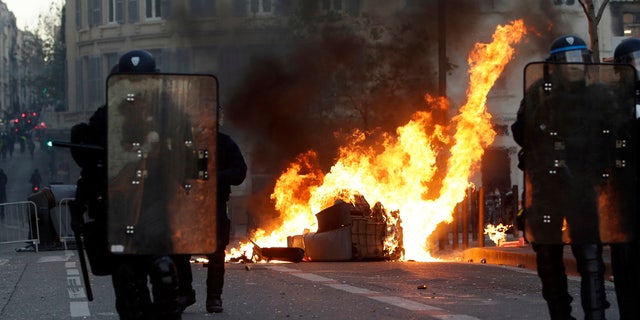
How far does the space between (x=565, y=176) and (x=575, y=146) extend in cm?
17

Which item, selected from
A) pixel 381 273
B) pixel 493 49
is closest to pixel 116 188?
pixel 381 273

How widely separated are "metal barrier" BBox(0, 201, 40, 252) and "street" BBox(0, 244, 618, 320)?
735 centimetres

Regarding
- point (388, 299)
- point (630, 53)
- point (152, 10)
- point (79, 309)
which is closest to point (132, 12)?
point (152, 10)

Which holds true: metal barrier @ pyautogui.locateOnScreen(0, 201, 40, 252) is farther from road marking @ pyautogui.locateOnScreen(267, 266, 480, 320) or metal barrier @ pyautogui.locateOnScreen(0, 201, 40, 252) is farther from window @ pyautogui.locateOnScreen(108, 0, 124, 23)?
window @ pyautogui.locateOnScreen(108, 0, 124, 23)

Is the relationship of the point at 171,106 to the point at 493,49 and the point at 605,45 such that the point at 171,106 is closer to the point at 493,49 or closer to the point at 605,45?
the point at 493,49

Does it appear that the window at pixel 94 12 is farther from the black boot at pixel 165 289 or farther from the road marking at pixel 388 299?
the black boot at pixel 165 289

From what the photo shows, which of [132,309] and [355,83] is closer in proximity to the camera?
[132,309]

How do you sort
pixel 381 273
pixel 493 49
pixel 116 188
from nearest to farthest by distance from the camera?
pixel 116 188 < pixel 381 273 < pixel 493 49

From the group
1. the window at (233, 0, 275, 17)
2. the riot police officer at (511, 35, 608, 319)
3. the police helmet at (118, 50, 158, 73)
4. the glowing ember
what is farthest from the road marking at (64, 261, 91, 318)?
the window at (233, 0, 275, 17)

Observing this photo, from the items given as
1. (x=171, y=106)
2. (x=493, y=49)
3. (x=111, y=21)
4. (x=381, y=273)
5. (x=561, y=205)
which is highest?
(x=111, y=21)

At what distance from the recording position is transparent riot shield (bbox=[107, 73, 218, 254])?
7059 mm

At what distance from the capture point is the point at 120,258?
728cm

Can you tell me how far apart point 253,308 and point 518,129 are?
351 cm

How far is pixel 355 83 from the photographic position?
105 feet
